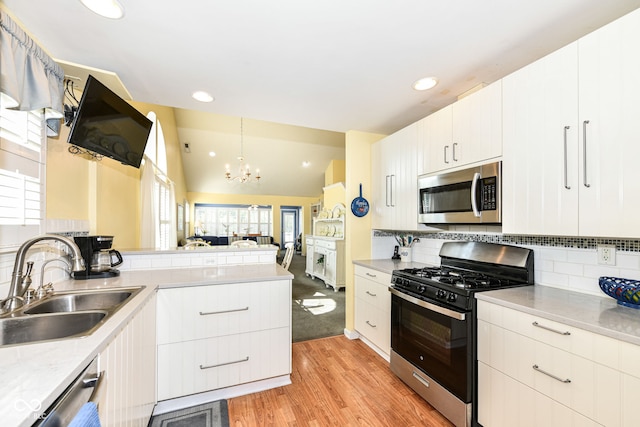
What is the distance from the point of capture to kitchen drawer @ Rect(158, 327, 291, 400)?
1.78m

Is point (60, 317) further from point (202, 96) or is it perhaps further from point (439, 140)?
point (439, 140)

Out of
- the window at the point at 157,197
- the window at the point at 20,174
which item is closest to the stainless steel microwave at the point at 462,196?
the window at the point at 20,174

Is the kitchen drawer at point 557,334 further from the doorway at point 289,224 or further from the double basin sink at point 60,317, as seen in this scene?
the doorway at point 289,224

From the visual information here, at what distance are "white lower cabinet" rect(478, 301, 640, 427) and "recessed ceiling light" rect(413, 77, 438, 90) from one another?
160 cm

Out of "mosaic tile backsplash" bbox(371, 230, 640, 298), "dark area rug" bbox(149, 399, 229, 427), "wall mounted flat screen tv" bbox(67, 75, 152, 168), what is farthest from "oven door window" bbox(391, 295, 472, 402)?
"wall mounted flat screen tv" bbox(67, 75, 152, 168)

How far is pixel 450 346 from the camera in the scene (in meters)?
1.69

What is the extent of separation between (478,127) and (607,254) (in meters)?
1.04

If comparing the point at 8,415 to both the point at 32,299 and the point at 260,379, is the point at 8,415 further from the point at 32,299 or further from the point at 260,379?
the point at 260,379

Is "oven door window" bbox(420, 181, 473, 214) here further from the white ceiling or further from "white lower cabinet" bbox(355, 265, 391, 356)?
the white ceiling

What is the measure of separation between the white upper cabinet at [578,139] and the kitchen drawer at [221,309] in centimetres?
167

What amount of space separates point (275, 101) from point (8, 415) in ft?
7.57

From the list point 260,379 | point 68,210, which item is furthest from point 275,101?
point 260,379

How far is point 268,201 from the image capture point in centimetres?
1027

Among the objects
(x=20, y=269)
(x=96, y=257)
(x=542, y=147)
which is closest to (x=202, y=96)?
(x=96, y=257)
